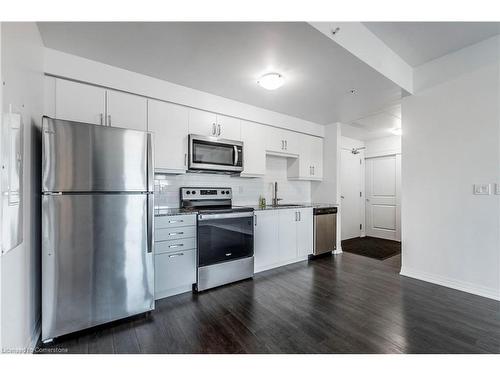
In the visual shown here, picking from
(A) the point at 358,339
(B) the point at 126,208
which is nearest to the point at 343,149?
(A) the point at 358,339

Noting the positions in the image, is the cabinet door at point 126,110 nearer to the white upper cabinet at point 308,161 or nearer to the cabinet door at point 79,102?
the cabinet door at point 79,102

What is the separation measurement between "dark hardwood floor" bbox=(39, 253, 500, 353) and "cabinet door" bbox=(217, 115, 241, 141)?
Answer: 76.9 inches

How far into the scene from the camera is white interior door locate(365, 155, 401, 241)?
516 centimetres

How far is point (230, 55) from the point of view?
2102mm

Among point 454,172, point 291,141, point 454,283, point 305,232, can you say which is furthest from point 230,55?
point 454,283

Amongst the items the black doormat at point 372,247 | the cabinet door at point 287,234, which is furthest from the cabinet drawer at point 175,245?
the black doormat at point 372,247

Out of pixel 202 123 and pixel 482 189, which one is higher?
pixel 202 123

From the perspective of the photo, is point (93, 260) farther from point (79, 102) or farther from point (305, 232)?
point (305, 232)

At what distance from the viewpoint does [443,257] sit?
2754 millimetres

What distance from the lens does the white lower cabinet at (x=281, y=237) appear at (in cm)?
312

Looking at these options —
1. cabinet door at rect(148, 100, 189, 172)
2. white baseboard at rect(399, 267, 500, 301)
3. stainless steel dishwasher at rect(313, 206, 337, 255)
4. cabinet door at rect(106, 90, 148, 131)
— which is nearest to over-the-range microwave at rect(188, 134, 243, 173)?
cabinet door at rect(148, 100, 189, 172)

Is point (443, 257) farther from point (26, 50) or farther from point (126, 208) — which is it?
point (26, 50)

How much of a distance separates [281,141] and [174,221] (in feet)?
7.27

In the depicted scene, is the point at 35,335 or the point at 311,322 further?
the point at 311,322
